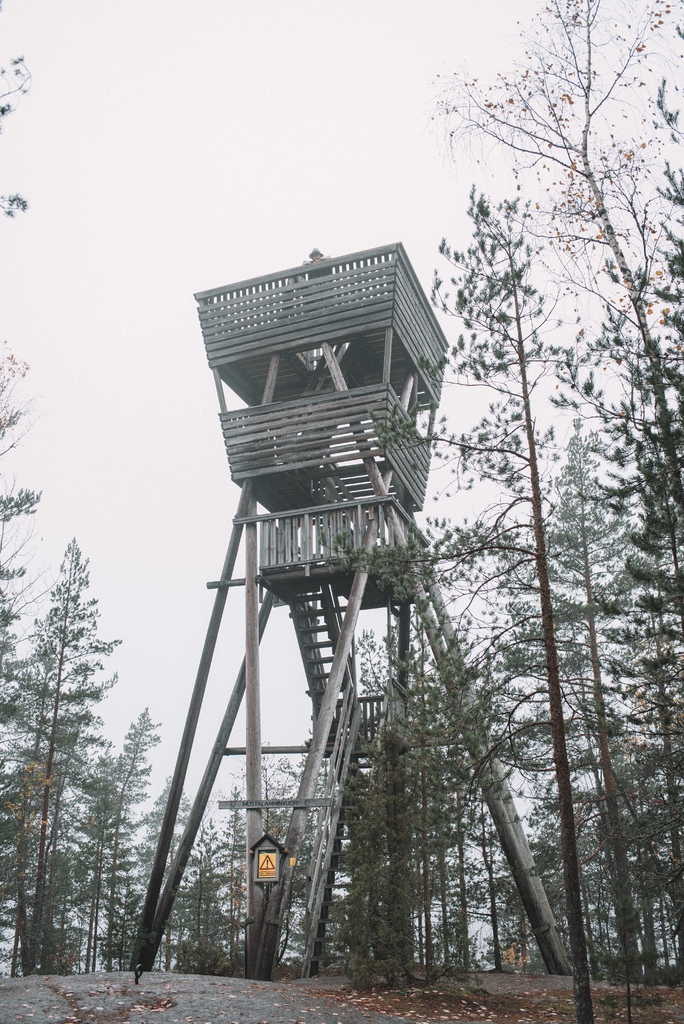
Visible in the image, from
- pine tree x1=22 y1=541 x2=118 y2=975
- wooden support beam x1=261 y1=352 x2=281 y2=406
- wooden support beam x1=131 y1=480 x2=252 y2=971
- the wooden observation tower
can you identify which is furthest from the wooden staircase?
pine tree x1=22 y1=541 x2=118 y2=975

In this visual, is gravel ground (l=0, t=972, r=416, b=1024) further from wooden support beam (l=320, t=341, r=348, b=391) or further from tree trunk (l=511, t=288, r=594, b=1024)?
wooden support beam (l=320, t=341, r=348, b=391)

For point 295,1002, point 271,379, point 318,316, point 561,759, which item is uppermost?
point 318,316

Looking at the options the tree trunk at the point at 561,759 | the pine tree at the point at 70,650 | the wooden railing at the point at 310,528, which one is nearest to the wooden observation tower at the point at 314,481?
the wooden railing at the point at 310,528

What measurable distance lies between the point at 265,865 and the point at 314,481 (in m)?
7.19

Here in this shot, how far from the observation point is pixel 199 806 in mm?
12797

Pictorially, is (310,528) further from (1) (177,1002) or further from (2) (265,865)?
(1) (177,1002)

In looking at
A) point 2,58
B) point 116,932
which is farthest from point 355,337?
point 116,932

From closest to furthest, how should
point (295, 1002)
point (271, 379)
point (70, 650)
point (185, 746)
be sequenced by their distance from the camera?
point (295, 1002), point (185, 746), point (271, 379), point (70, 650)

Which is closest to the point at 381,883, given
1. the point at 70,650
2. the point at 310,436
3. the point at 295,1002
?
the point at 295,1002

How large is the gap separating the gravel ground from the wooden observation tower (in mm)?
1730

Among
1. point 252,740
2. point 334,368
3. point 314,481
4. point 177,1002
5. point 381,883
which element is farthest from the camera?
point 314,481

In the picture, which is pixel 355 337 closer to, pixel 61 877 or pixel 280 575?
pixel 280 575

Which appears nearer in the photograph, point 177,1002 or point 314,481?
point 177,1002

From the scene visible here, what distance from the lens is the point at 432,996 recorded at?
29.0 ft
